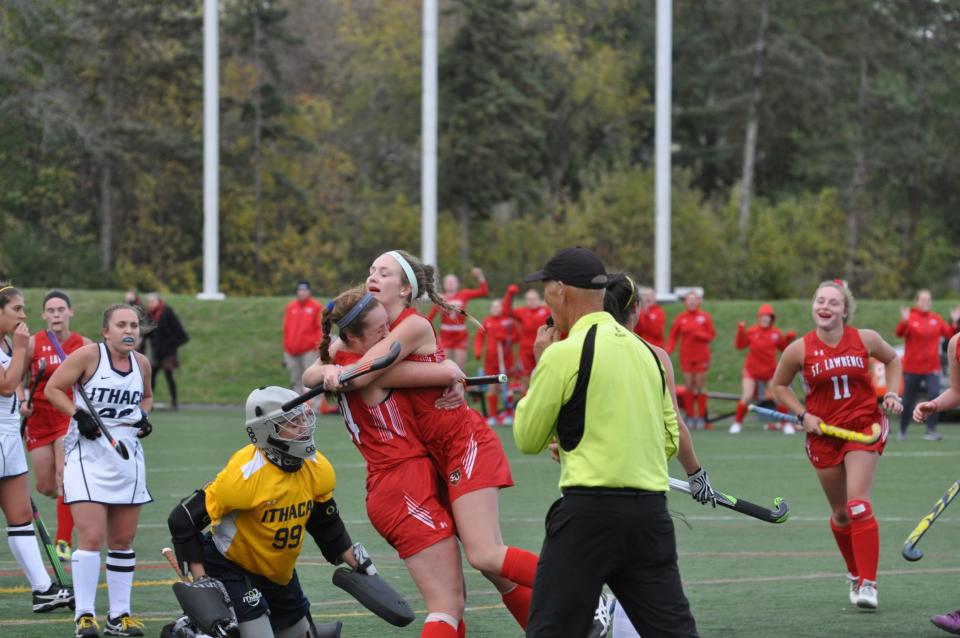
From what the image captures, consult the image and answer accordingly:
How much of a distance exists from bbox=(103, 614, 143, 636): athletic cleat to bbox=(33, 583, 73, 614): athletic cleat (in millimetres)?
1000

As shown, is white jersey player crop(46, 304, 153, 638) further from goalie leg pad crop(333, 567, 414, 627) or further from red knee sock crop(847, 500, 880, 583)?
red knee sock crop(847, 500, 880, 583)

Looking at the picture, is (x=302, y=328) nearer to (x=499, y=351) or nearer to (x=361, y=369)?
(x=499, y=351)

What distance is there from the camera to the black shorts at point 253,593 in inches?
285

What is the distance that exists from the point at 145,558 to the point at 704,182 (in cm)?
4941

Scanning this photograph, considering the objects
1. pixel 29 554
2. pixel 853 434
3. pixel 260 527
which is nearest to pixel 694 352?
pixel 853 434

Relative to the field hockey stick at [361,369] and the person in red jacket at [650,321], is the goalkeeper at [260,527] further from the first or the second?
A: the person in red jacket at [650,321]

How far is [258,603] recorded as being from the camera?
7.28 m

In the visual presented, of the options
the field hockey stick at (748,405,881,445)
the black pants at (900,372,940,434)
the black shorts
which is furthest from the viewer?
the black pants at (900,372,940,434)

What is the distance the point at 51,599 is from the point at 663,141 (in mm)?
24182

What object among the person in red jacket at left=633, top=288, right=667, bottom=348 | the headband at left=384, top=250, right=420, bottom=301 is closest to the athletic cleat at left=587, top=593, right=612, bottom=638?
the headband at left=384, top=250, right=420, bottom=301

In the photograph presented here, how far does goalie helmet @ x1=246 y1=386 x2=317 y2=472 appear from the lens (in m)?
7.08

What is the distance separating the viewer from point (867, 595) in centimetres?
942

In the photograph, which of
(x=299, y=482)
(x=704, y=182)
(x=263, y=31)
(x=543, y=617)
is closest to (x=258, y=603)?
(x=299, y=482)

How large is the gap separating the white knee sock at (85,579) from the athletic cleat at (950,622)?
186 inches
